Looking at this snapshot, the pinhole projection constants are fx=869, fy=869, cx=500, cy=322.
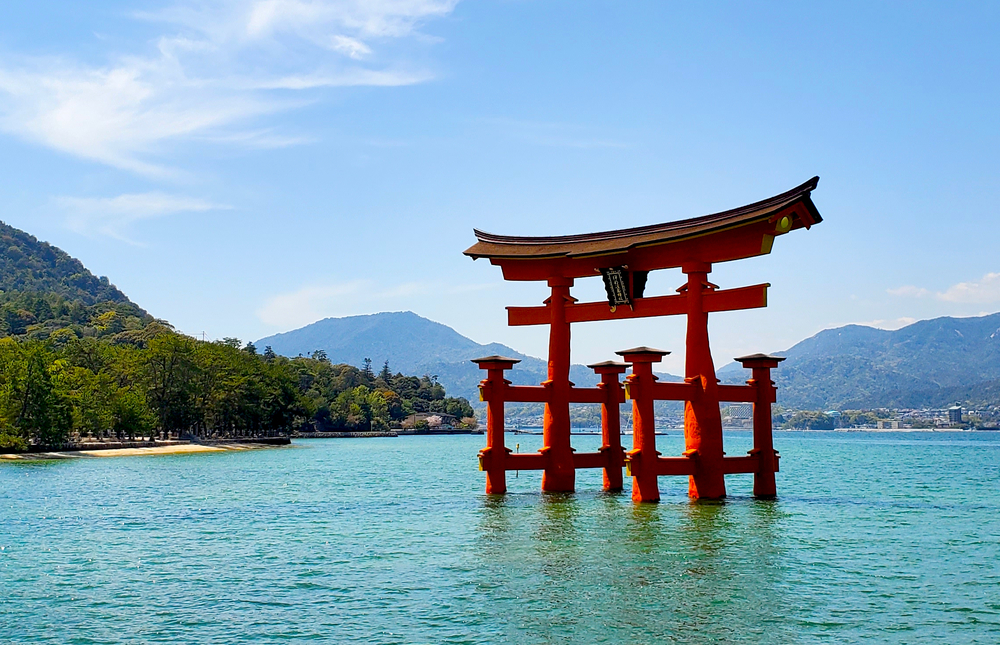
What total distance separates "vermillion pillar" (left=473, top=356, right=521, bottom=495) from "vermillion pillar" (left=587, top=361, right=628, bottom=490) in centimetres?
286

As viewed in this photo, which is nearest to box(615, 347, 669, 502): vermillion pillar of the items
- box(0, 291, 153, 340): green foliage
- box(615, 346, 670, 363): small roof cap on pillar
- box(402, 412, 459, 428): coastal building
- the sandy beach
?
box(615, 346, 670, 363): small roof cap on pillar

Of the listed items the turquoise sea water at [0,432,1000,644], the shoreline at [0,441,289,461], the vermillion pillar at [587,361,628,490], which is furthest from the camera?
the shoreline at [0,441,289,461]

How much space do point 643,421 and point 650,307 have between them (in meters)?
3.94

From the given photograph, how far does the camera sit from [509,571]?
14.3m

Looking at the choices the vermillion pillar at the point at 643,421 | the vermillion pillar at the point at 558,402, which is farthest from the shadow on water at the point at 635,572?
the vermillion pillar at the point at 558,402

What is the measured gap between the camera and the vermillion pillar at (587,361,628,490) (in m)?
24.3

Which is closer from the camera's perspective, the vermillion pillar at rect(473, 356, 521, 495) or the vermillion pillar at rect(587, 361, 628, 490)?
the vermillion pillar at rect(473, 356, 521, 495)

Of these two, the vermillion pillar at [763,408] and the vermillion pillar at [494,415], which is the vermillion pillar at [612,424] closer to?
the vermillion pillar at [494,415]

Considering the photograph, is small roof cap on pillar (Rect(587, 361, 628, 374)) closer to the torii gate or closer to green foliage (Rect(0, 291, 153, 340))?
the torii gate

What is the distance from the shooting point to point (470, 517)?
70.0ft

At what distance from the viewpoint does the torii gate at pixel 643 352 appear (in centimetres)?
2081

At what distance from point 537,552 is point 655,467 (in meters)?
5.97

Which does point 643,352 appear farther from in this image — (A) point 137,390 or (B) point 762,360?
(A) point 137,390

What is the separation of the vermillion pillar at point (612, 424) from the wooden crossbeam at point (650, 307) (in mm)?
1439
